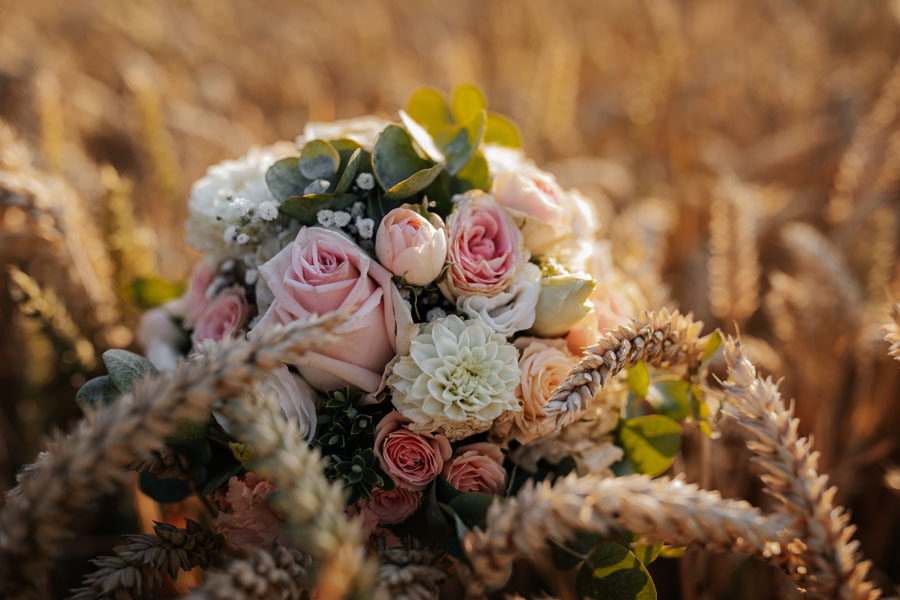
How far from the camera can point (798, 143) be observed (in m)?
1.84

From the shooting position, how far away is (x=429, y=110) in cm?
104

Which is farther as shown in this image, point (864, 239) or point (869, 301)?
point (864, 239)

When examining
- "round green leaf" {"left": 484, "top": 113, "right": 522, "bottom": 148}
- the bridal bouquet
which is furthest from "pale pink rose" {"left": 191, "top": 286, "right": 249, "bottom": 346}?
"round green leaf" {"left": 484, "top": 113, "right": 522, "bottom": 148}

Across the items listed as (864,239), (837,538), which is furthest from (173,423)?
(864,239)

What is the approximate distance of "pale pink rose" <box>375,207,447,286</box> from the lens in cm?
70

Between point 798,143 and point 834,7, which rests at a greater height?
point 834,7

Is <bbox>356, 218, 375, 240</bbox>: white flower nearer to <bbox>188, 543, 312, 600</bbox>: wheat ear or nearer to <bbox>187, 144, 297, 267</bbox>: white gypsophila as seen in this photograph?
<bbox>187, 144, 297, 267</bbox>: white gypsophila

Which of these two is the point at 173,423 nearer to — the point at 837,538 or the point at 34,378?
the point at 837,538

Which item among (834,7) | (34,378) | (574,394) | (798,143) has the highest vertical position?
(834,7)

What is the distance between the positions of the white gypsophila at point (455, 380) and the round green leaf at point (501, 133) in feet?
1.69

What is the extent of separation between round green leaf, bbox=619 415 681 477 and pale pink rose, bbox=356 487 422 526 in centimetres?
34

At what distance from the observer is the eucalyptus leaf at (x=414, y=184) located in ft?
2.49

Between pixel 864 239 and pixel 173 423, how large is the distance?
1.67 metres

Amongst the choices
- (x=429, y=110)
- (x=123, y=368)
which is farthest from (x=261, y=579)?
(x=429, y=110)
